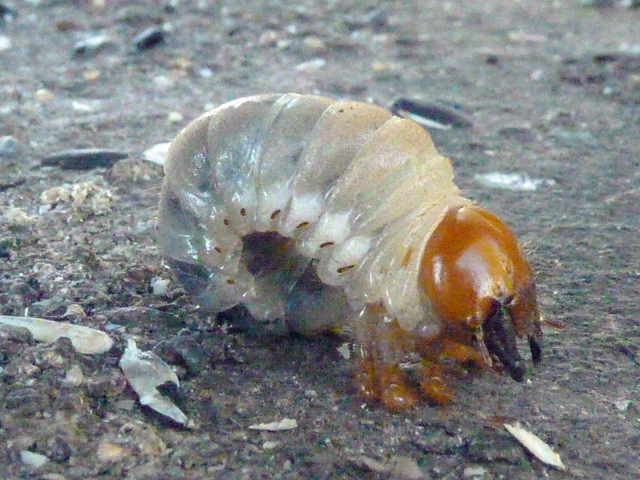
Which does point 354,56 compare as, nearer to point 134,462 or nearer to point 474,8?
point 474,8

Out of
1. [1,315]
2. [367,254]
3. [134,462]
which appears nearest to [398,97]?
[367,254]

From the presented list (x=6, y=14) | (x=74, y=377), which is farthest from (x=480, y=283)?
(x=6, y=14)

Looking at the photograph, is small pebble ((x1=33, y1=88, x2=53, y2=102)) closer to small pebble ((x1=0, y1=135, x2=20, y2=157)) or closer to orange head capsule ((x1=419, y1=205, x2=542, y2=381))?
small pebble ((x1=0, y1=135, x2=20, y2=157))

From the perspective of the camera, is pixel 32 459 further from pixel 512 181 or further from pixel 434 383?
pixel 512 181

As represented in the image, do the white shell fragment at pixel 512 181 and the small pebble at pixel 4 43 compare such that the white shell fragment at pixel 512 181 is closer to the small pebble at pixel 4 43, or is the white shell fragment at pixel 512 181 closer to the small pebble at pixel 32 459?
the small pebble at pixel 32 459

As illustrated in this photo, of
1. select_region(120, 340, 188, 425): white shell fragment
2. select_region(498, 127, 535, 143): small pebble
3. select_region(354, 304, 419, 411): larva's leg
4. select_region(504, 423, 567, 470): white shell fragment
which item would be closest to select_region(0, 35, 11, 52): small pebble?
select_region(498, 127, 535, 143): small pebble

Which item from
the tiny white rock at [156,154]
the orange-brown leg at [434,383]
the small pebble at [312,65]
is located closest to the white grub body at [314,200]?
the orange-brown leg at [434,383]
